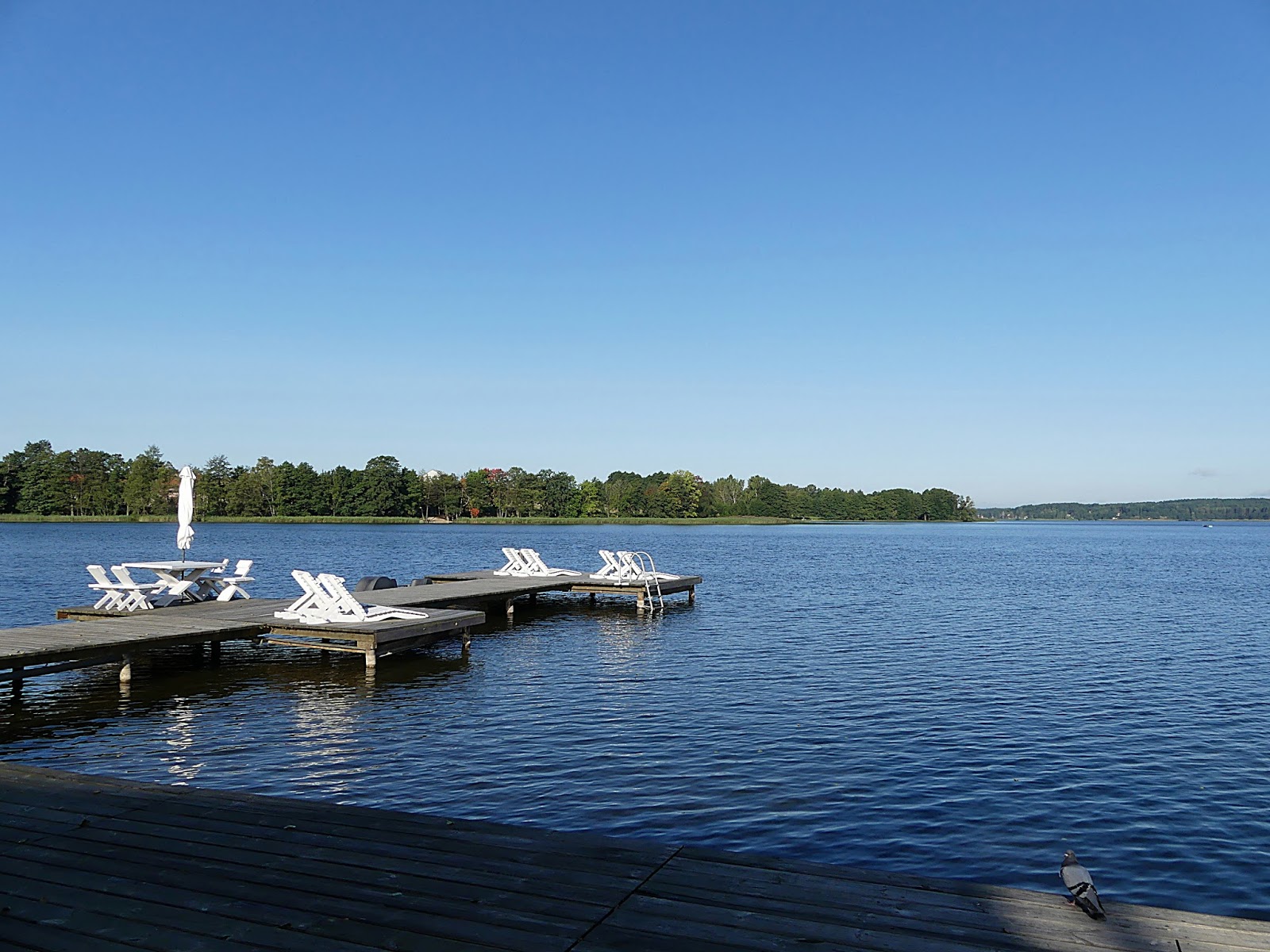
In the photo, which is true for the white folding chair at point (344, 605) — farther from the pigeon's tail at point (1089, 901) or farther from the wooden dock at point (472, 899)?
the pigeon's tail at point (1089, 901)

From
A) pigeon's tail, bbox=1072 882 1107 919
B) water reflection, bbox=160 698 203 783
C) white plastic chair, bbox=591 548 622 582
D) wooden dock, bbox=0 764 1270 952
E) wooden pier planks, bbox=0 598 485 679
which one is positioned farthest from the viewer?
white plastic chair, bbox=591 548 622 582

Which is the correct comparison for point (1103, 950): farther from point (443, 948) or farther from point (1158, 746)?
point (1158, 746)

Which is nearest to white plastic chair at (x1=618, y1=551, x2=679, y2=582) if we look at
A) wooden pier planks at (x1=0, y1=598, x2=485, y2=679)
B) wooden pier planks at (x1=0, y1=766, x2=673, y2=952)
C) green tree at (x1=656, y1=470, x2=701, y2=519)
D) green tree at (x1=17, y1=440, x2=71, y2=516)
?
wooden pier planks at (x1=0, y1=598, x2=485, y2=679)

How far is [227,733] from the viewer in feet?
39.0

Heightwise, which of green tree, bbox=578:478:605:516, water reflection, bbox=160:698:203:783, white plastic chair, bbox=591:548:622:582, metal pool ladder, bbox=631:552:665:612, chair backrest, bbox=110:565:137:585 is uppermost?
green tree, bbox=578:478:605:516

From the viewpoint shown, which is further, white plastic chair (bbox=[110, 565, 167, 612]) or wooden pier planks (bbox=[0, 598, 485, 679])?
white plastic chair (bbox=[110, 565, 167, 612])

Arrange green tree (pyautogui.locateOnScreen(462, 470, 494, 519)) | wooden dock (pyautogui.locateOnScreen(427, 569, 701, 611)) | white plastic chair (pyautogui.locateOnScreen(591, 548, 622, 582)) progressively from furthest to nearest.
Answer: green tree (pyautogui.locateOnScreen(462, 470, 494, 519)) < white plastic chair (pyautogui.locateOnScreen(591, 548, 622, 582)) < wooden dock (pyautogui.locateOnScreen(427, 569, 701, 611))

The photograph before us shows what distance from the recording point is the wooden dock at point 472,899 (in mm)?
4191

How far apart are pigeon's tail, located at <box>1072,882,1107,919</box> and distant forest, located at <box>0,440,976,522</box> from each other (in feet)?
334

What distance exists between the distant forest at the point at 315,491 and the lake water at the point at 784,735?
87.9 m

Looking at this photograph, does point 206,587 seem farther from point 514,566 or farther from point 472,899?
point 472,899

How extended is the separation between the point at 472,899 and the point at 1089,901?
319cm

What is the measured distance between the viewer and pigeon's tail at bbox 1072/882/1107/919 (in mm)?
4562

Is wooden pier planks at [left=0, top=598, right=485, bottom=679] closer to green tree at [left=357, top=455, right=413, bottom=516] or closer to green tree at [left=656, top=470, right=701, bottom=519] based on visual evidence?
green tree at [left=357, top=455, right=413, bottom=516]
